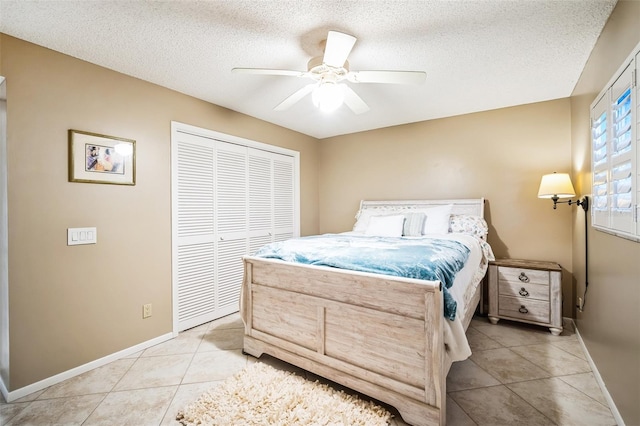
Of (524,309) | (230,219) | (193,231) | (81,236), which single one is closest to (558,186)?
(524,309)

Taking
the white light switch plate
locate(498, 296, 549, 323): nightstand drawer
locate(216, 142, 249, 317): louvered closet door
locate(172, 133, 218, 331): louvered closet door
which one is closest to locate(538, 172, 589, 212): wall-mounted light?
locate(498, 296, 549, 323): nightstand drawer

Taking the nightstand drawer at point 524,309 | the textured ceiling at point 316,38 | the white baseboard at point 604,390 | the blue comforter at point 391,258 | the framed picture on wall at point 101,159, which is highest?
the textured ceiling at point 316,38

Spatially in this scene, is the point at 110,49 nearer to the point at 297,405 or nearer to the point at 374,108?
the point at 374,108

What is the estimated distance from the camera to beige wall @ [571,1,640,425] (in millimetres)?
1366

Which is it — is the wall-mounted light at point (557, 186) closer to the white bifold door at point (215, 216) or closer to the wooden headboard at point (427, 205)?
the wooden headboard at point (427, 205)

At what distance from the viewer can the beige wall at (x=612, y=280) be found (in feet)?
4.48

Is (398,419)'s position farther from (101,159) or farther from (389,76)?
(101,159)

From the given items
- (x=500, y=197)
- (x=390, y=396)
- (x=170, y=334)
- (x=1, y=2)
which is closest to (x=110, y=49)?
(x=1, y=2)

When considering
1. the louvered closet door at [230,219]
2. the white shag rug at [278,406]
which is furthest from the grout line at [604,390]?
the louvered closet door at [230,219]

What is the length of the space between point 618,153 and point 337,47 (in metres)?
1.63

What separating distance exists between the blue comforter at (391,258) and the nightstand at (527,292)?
89cm

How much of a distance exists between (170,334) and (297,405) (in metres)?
1.64

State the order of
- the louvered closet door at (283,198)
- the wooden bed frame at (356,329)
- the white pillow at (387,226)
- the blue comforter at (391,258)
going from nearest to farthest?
the wooden bed frame at (356,329), the blue comforter at (391,258), the white pillow at (387,226), the louvered closet door at (283,198)

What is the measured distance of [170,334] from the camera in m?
2.72
